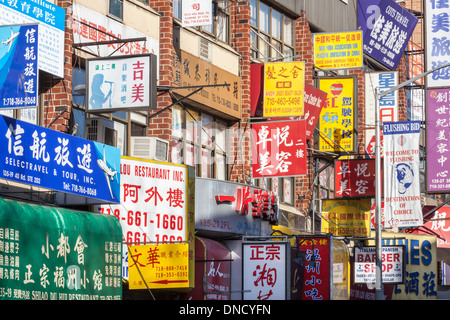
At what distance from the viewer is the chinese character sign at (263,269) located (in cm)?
2533

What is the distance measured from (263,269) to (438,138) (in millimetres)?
14769

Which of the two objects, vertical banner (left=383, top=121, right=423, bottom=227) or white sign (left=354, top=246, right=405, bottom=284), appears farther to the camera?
white sign (left=354, top=246, right=405, bottom=284)

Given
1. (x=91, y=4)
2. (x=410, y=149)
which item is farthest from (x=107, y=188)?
(x=410, y=149)

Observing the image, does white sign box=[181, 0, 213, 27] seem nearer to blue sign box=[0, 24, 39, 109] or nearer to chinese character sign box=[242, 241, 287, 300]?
chinese character sign box=[242, 241, 287, 300]

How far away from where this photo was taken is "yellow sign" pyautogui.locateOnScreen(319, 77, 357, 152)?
37.2 meters

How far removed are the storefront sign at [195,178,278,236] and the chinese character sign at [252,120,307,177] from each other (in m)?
1.44

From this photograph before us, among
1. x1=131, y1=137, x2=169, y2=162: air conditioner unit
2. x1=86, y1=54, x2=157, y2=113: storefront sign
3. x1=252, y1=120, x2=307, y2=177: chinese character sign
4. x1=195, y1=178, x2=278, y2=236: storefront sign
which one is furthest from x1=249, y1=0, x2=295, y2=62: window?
x1=86, y1=54, x2=157, y2=113: storefront sign

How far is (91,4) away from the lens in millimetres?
23422

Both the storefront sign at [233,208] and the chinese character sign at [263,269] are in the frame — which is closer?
the chinese character sign at [263,269]

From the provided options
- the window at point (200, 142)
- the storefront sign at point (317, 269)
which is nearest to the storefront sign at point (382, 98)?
the window at point (200, 142)

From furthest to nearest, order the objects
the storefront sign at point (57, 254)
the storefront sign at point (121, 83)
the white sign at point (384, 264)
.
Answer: the white sign at point (384, 264) → the storefront sign at point (121, 83) → the storefront sign at point (57, 254)

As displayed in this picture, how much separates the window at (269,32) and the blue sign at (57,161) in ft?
45.2

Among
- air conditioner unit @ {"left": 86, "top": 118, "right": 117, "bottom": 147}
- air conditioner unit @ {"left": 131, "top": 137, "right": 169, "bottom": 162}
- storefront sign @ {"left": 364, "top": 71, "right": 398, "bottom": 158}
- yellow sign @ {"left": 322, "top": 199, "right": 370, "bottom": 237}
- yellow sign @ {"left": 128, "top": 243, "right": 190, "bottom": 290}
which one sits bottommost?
yellow sign @ {"left": 128, "top": 243, "right": 190, "bottom": 290}

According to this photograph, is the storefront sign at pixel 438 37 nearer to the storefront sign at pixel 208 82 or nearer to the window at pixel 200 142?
the storefront sign at pixel 208 82
